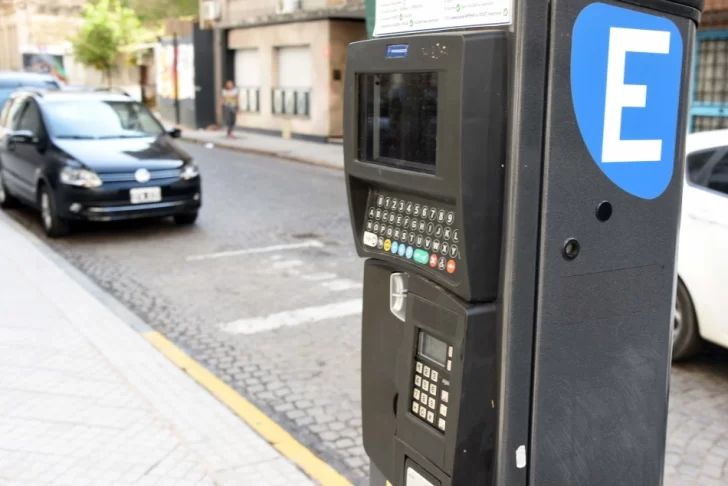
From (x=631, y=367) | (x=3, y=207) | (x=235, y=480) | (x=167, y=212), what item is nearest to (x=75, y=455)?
(x=235, y=480)

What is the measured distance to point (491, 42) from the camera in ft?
6.26

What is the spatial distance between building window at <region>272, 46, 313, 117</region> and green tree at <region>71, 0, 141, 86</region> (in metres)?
22.6

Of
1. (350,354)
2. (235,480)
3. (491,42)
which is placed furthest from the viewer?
(350,354)

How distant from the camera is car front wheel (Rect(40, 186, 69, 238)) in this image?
30.9 feet

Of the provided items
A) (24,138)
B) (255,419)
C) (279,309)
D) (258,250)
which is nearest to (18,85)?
(24,138)

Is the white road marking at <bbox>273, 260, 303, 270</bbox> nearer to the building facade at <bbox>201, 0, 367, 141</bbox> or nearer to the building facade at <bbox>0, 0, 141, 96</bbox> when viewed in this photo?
the building facade at <bbox>201, 0, 367, 141</bbox>

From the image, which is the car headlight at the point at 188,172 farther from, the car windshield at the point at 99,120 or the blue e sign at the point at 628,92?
the blue e sign at the point at 628,92

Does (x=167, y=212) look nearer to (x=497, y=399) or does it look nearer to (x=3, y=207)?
(x=3, y=207)

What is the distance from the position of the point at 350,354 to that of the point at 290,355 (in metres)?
0.43

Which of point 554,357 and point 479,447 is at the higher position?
point 554,357

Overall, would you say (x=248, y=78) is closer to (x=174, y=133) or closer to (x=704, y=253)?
(x=174, y=133)

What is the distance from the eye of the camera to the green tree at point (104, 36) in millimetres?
44031

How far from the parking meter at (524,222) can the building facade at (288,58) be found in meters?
18.4

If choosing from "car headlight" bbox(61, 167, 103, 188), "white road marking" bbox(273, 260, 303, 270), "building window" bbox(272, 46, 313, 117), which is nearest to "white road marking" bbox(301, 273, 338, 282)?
"white road marking" bbox(273, 260, 303, 270)
